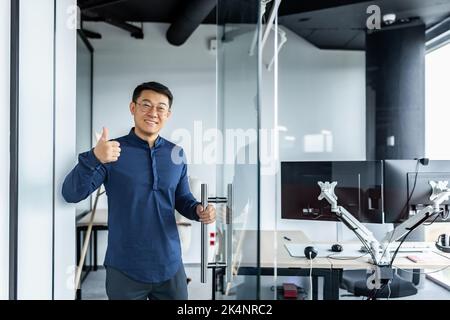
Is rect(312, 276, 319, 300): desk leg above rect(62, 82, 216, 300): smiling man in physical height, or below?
below

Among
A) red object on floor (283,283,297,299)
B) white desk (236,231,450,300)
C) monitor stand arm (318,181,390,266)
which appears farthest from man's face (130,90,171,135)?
red object on floor (283,283,297,299)

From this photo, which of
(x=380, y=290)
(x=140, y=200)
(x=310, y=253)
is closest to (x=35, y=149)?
(x=140, y=200)

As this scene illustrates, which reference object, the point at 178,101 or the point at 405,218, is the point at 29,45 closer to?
the point at 178,101

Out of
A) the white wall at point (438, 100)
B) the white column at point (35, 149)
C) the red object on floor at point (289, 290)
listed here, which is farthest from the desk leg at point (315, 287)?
the white column at point (35, 149)

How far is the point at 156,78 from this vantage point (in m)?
1.37

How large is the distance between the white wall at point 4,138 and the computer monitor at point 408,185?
60.8 inches

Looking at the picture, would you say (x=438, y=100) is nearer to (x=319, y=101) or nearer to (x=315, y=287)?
(x=315, y=287)

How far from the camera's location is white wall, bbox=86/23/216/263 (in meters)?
1.30

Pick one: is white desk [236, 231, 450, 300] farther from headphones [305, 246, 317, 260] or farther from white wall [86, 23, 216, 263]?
white wall [86, 23, 216, 263]

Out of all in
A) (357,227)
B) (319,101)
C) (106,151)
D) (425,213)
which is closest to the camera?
(106,151)

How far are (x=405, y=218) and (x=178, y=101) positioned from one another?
1.19m

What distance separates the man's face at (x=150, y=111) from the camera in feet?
4.01

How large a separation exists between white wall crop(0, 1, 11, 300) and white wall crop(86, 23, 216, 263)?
0.30 m

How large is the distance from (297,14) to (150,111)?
222 centimetres
